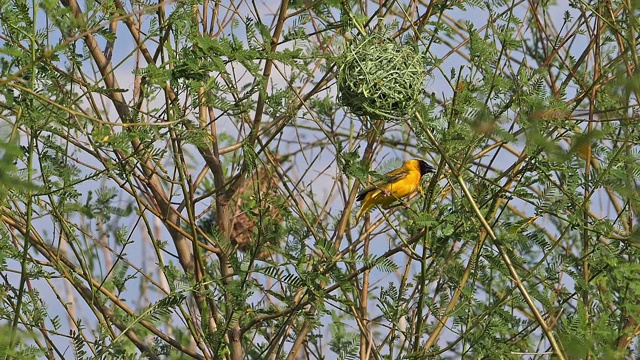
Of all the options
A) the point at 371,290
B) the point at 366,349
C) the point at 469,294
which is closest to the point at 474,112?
Answer: the point at 469,294

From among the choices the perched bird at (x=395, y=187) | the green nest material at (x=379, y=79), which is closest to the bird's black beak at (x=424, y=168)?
the perched bird at (x=395, y=187)

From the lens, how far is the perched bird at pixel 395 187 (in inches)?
163

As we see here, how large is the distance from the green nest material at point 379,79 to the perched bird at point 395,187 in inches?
42.6

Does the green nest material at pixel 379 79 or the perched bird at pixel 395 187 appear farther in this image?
the perched bird at pixel 395 187

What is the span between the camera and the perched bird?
4.15 meters

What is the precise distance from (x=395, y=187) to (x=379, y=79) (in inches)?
70.6

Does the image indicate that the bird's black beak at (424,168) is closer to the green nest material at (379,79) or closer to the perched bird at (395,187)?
the perched bird at (395,187)

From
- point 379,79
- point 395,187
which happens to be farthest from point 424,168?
point 379,79

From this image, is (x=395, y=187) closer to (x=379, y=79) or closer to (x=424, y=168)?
(x=424, y=168)

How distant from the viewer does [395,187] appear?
4586mm

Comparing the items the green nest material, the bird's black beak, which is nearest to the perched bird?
the bird's black beak

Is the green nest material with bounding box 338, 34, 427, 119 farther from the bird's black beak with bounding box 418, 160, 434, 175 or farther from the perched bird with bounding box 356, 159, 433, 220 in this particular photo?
the bird's black beak with bounding box 418, 160, 434, 175

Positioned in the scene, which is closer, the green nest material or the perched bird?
the green nest material

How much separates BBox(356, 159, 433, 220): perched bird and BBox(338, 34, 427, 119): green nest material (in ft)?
3.55
